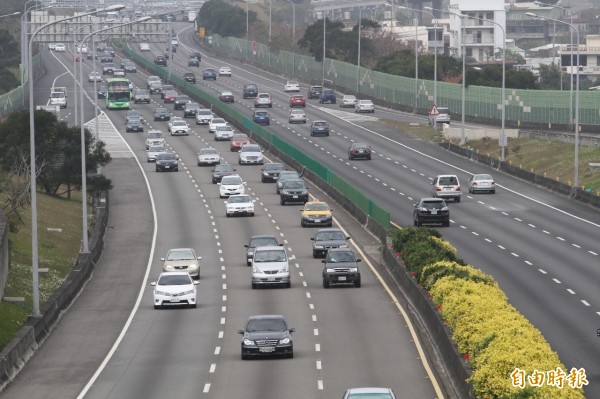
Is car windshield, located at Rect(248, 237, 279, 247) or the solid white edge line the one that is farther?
car windshield, located at Rect(248, 237, 279, 247)

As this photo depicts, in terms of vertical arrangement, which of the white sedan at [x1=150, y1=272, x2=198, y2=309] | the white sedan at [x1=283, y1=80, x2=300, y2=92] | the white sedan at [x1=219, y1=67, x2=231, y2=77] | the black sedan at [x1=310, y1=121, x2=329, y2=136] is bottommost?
the white sedan at [x1=150, y1=272, x2=198, y2=309]

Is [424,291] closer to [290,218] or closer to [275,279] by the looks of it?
[275,279]

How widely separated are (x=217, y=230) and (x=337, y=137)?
155ft

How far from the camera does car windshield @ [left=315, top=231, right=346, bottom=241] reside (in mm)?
67375

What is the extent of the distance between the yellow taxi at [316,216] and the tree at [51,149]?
2111cm

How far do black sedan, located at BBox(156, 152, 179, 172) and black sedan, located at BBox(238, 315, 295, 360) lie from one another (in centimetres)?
6211

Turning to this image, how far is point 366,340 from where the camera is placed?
46125 mm

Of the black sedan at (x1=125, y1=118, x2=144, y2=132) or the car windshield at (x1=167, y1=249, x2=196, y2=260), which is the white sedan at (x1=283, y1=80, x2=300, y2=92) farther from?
the car windshield at (x1=167, y1=249, x2=196, y2=260)

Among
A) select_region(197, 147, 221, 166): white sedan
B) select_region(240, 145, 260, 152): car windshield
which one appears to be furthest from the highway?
select_region(240, 145, 260, 152): car windshield

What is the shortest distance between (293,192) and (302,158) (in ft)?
47.2

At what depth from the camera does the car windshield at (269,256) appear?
59125 millimetres

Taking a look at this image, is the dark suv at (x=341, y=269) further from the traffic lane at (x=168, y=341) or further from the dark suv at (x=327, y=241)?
the dark suv at (x=327, y=241)

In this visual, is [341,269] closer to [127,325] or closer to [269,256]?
[269,256]

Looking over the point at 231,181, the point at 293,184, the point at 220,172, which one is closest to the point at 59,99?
the point at 220,172
